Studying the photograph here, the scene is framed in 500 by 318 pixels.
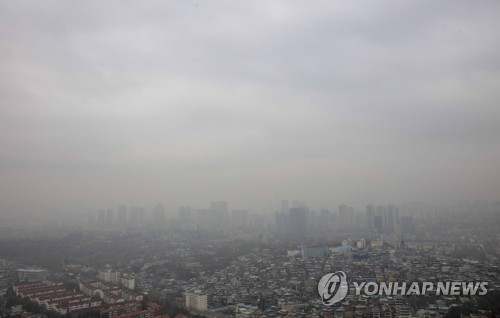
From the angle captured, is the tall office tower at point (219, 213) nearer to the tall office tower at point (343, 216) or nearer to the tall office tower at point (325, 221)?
the tall office tower at point (325, 221)

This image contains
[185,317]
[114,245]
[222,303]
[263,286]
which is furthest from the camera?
[114,245]

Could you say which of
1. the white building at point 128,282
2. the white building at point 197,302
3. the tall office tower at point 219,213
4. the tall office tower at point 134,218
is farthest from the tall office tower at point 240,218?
the white building at point 197,302

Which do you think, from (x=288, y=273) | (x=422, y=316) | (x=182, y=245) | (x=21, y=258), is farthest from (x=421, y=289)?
(x=182, y=245)

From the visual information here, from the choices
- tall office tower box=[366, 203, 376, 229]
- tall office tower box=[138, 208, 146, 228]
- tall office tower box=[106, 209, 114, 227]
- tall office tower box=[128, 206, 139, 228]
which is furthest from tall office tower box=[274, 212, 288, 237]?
tall office tower box=[106, 209, 114, 227]

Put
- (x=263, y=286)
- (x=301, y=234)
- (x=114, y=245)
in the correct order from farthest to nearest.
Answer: (x=301, y=234), (x=114, y=245), (x=263, y=286)

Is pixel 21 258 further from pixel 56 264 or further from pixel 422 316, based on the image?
pixel 422 316
